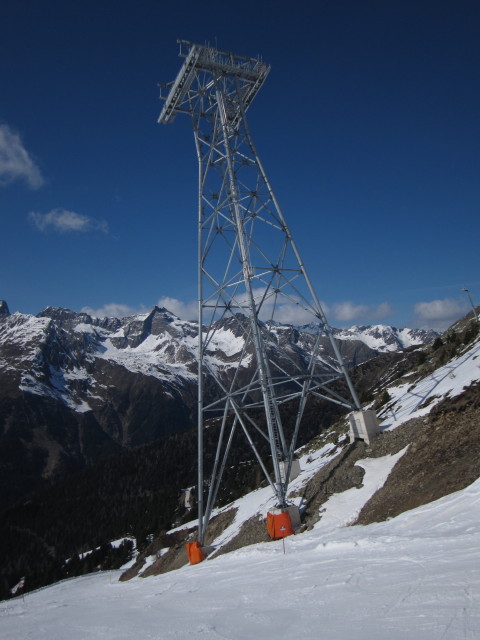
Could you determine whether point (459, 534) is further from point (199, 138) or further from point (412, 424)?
point (199, 138)

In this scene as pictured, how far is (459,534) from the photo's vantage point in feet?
29.5

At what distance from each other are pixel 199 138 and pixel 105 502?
17117 centimetres

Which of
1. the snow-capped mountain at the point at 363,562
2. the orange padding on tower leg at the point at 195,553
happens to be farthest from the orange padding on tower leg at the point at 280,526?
the orange padding on tower leg at the point at 195,553

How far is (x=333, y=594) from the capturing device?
7.64 meters

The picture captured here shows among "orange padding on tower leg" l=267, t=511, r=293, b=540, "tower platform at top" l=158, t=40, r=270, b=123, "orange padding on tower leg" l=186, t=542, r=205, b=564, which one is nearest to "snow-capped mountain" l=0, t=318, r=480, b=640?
"orange padding on tower leg" l=186, t=542, r=205, b=564

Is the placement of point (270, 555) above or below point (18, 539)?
above

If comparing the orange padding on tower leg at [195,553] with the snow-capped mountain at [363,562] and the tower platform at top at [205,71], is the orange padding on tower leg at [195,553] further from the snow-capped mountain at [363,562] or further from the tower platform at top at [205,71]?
the tower platform at top at [205,71]

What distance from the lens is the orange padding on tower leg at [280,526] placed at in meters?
16.3

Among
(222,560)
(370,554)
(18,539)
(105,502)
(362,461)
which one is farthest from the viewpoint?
(105,502)

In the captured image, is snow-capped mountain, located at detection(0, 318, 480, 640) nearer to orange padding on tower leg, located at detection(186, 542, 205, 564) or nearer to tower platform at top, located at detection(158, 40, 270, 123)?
orange padding on tower leg, located at detection(186, 542, 205, 564)

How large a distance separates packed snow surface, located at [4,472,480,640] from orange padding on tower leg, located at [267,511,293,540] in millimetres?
2066

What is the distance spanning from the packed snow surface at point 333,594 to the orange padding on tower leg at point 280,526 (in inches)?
81.3

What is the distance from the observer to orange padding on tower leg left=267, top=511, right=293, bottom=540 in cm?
1627

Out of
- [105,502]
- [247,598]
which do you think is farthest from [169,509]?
[247,598]
